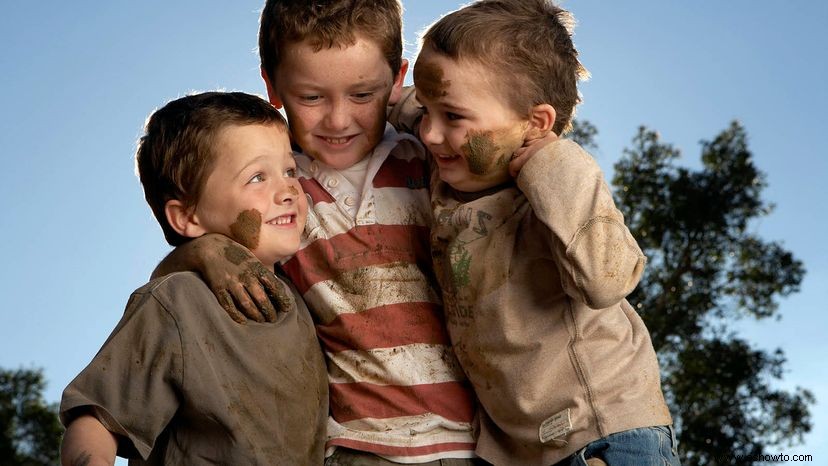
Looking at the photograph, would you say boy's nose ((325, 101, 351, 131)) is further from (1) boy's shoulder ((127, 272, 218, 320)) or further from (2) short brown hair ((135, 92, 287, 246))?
(1) boy's shoulder ((127, 272, 218, 320))

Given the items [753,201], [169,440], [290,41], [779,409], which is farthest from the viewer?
[753,201]

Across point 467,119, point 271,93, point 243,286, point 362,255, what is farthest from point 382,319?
point 271,93

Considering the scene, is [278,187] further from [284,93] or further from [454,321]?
[454,321]

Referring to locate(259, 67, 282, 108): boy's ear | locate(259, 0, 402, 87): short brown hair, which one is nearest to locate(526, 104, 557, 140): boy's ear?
locate(259, 0, 402, 87): short brown hair

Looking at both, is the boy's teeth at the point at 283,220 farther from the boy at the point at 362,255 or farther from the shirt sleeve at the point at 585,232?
the shirt sleeve at the point at 585,232

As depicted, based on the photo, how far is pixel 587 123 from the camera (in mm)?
10414

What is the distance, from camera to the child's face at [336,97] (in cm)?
317

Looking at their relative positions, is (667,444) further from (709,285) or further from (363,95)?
(709,285)

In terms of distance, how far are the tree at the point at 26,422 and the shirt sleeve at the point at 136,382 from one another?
816cm

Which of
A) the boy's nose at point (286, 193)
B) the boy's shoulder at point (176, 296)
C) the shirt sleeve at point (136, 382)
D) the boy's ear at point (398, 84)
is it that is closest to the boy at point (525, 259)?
the boy's ear at point (398, 84)

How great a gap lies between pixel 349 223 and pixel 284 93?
0.47 metres

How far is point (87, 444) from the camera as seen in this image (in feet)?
9.20

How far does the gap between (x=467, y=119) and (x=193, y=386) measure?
43.2 inches

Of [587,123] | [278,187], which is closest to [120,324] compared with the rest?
[278,187]
